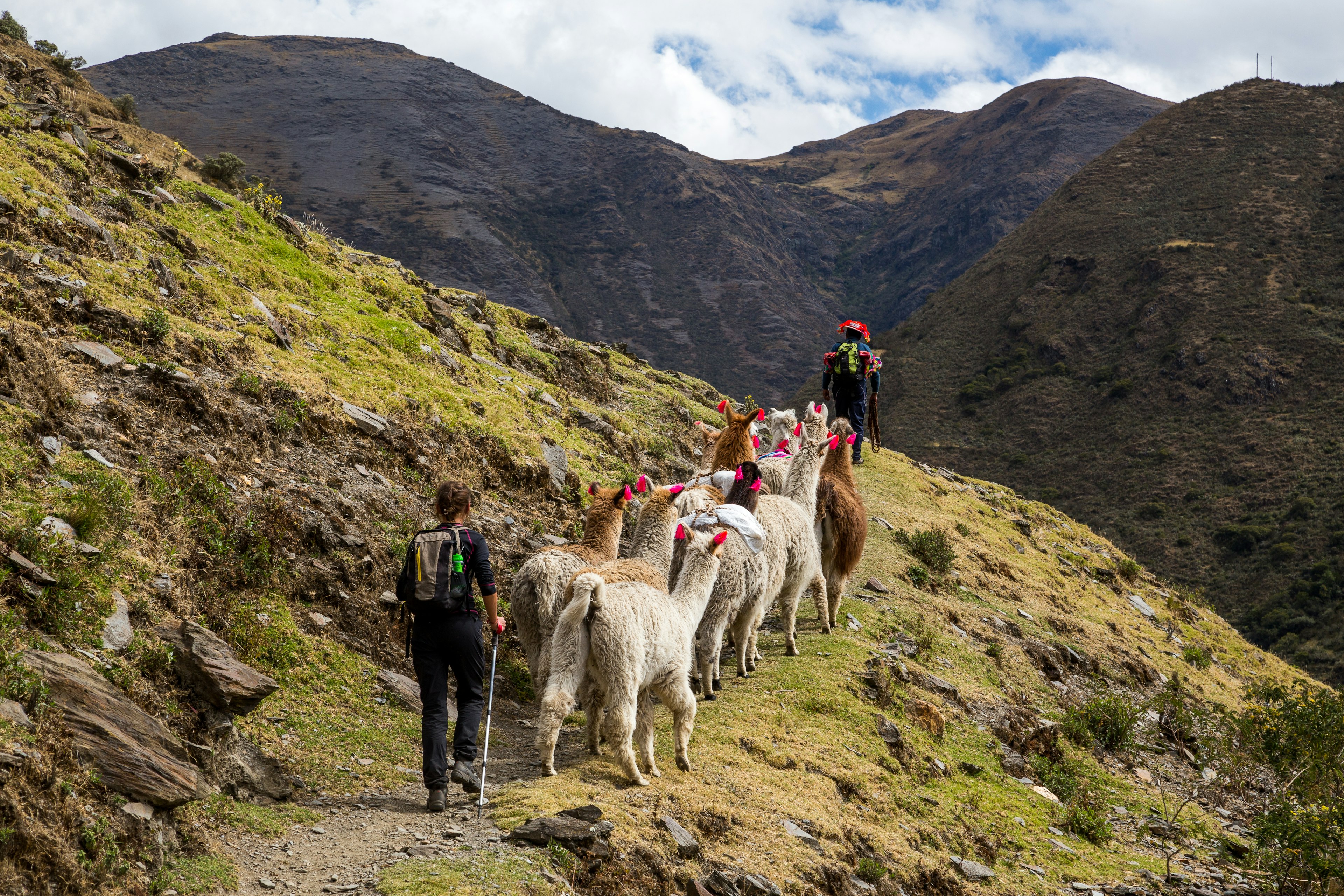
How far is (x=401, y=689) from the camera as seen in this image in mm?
7062

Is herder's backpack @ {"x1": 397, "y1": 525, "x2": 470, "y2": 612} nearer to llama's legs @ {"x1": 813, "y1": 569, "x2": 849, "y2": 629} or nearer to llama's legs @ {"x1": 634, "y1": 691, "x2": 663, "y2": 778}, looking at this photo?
llama's legs @ {"x1": 634, "y1": 691, "x2": 663, "y2": 778}

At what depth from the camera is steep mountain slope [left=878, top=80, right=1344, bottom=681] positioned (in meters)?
40.5

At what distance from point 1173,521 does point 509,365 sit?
40574 mm

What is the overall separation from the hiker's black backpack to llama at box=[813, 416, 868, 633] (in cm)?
523

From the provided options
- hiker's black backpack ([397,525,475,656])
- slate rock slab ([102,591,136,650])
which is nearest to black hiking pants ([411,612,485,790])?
hiker's black backpack ([397,525,475,656])

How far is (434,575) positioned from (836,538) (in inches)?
223

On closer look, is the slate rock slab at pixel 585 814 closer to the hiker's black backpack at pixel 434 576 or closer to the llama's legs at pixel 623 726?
the llama's legs at pixel 623 726

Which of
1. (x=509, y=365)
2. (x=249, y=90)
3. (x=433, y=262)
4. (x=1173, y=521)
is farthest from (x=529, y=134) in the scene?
(x=509, y=365)

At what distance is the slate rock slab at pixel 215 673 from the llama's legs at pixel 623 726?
222cm

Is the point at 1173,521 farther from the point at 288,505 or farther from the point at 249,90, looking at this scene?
the point at 249,90

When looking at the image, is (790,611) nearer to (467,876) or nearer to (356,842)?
(356,842)

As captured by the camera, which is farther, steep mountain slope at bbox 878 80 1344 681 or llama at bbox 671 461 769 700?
steep mountain slope at bbox 878 80 1344 681

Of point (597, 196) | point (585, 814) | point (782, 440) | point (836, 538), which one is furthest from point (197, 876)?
point (597, 196)

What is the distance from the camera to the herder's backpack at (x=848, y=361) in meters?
14.7
